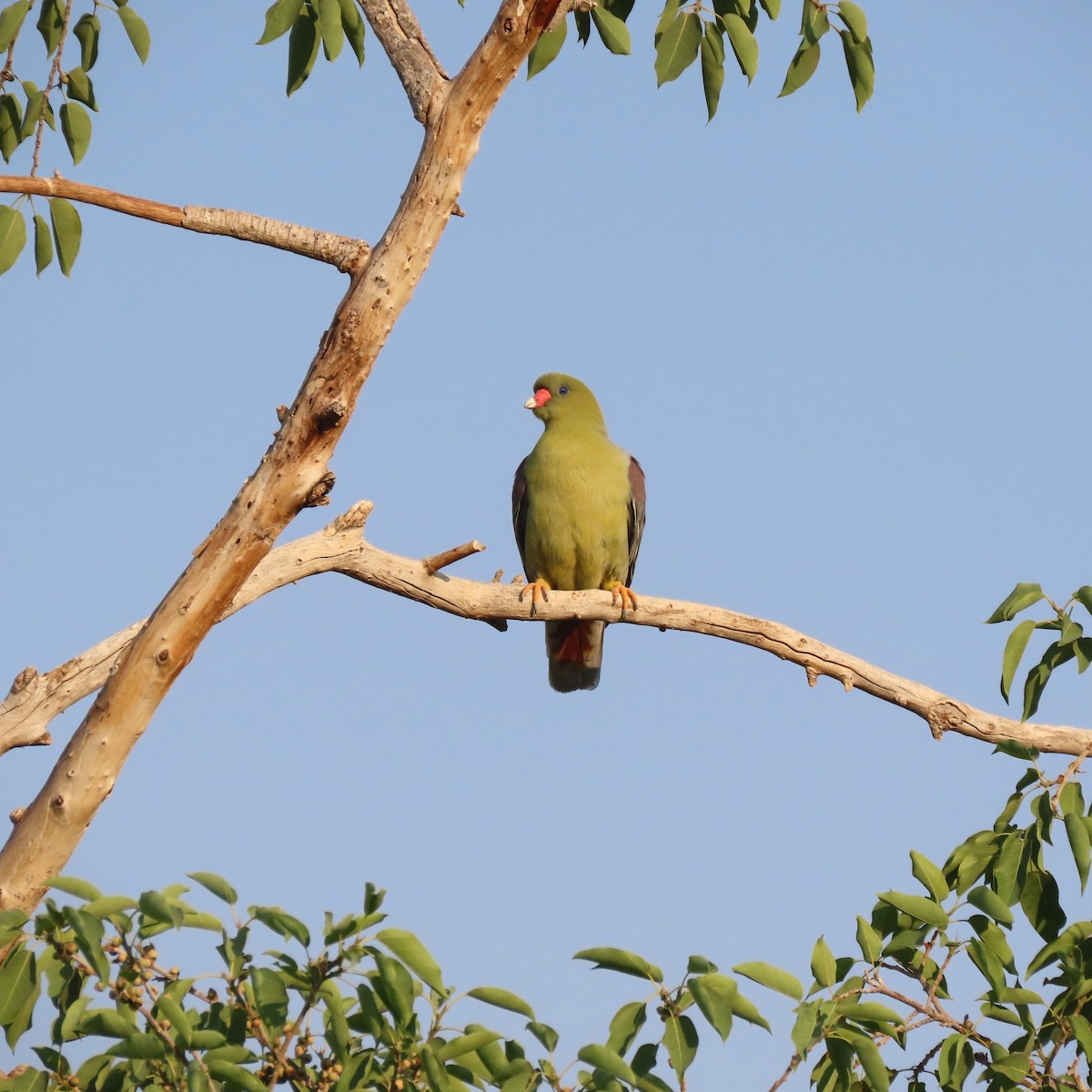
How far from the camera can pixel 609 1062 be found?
2285 millimetres

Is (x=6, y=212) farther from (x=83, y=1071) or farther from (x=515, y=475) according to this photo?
(x=515, y=475)

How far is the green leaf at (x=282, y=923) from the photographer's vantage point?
2406 mm

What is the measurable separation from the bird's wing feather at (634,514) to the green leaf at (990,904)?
3.95 metres

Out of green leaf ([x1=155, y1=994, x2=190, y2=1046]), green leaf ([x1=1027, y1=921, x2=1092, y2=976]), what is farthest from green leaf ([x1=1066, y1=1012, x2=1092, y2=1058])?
green leaf ([x1=155, y1=994, x2=190, y2=1046])

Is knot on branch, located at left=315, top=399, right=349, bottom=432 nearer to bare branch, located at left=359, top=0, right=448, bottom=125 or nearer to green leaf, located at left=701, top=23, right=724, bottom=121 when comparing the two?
bare branch, located at left=359, top=0, right=448, bottom=125

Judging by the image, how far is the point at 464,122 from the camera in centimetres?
395

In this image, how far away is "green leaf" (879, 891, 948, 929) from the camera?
2.87m

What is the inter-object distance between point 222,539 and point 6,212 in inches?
56.8

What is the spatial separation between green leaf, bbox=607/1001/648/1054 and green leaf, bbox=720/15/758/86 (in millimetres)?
3240

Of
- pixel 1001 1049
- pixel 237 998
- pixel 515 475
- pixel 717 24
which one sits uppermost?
pixel 717 24

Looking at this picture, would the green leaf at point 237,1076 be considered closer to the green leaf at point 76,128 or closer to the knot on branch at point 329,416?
the knot on branch at point 329,416

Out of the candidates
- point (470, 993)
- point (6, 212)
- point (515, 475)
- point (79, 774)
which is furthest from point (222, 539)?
point (515, 475)

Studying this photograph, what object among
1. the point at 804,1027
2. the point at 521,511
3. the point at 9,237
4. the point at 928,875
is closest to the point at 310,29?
the point at 9,237

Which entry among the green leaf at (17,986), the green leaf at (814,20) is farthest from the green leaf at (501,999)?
the green leaf at (814,20)
